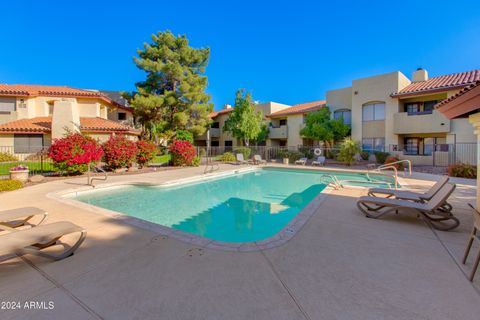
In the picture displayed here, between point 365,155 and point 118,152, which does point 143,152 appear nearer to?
point 118,152

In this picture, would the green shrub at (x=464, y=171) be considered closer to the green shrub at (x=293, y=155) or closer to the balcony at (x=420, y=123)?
the balcony at (x=420, y=123)

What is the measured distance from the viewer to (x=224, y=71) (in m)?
34.2

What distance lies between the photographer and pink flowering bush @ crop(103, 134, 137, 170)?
13.7m

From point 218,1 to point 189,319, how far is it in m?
20.6

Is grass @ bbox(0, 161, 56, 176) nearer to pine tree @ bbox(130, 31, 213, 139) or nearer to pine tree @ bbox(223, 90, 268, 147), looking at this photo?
pine tree @ bbox(130, 31, 213, 139)

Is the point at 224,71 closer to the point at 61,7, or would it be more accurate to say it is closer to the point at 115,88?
the point at 115,88

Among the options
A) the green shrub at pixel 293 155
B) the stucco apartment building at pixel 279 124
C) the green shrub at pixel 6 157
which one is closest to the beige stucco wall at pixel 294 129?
the stucco apartment building at pixel 279 124

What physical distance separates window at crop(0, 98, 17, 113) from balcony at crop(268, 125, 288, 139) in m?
25.8

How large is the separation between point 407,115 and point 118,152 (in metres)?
22.0

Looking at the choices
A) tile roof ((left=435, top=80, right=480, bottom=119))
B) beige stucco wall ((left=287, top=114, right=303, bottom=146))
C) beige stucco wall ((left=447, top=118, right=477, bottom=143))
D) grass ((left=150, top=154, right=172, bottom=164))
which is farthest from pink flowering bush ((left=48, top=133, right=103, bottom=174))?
beige stucco wall ((left=447, top=118, right=477, bottom=143))

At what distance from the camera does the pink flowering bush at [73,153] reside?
11562 millimetres

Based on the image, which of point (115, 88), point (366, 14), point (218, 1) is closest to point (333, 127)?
point (366, 14)

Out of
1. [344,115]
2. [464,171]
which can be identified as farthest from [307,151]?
[464,171]

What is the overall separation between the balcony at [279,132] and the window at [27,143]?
2290 cm
